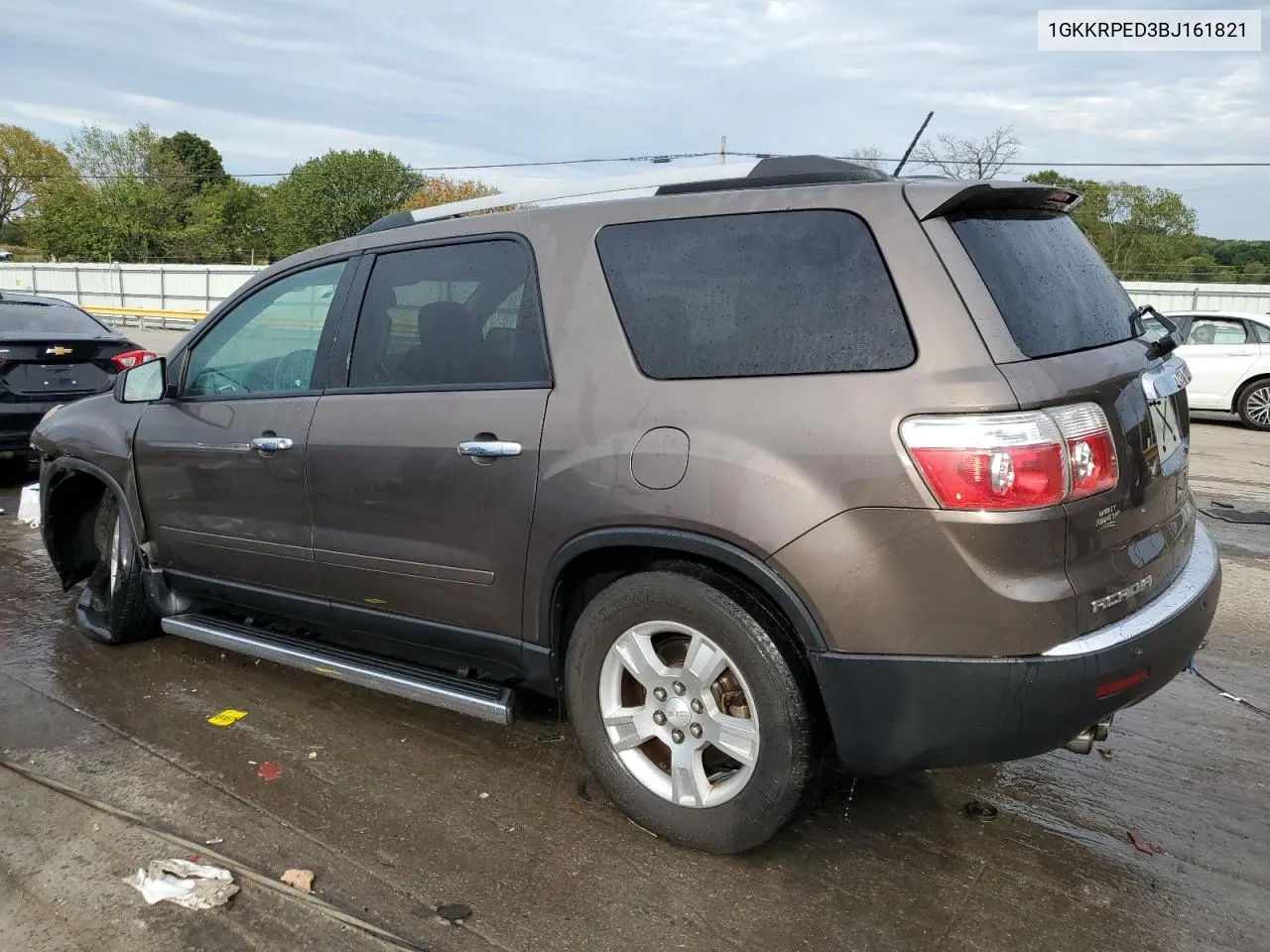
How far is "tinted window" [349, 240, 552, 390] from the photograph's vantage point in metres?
3.15

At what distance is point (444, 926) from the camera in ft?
8.43

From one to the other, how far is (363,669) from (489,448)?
3.42 ft

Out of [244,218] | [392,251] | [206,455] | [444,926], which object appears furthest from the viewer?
[244,218]

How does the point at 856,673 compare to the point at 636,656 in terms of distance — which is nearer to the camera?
the point at 856,673

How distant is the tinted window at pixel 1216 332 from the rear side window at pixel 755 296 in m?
12.8

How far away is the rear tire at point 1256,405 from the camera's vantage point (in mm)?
12938

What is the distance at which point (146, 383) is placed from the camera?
4.17m

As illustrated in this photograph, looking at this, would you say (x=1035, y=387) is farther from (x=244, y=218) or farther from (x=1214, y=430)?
(x=244, y=218)

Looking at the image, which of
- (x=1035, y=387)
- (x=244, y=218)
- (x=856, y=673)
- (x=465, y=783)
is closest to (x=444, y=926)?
(x=465, y=783)

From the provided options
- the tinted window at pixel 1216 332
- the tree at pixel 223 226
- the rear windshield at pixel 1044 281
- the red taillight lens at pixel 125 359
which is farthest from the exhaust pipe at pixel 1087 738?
the tree at pixel 223 226

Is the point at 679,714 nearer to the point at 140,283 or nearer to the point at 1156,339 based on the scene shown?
the point at 1156,339

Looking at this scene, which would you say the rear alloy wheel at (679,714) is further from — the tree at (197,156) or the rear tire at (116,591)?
the tree at (197,156)

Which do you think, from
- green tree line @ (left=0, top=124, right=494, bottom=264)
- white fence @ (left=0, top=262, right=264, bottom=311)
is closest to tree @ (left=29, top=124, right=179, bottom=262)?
green tree line @ (left=0, top=124, right=494, bottom=264)

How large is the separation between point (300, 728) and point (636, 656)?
1636 millimetres
